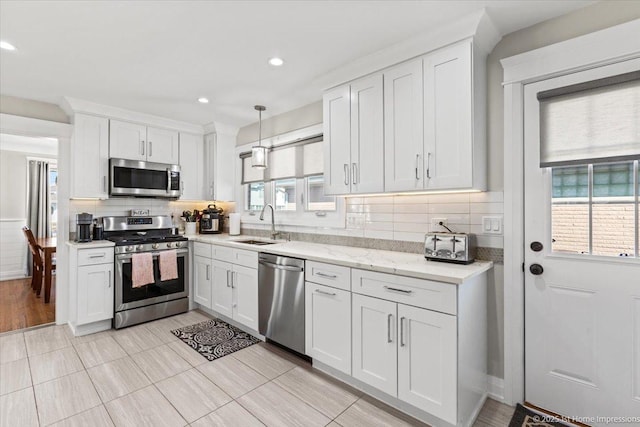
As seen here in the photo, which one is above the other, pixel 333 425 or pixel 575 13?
pixel 575 13

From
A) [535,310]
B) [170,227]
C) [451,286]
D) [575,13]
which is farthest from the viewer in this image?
[170,227]

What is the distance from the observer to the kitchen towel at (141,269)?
3.32 m

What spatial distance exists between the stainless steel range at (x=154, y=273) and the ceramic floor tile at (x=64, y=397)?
39.6 inches

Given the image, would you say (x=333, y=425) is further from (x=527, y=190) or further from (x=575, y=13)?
(x=575, y=13)

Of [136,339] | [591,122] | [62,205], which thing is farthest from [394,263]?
[62,205]

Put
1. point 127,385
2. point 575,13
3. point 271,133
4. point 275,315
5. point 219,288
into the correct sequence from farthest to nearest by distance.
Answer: point 271,133, point 219,288, point 275,315, point 127,385, point 575,13

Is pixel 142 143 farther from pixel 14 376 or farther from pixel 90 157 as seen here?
pixel 14 376

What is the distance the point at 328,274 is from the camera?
231 centimetres

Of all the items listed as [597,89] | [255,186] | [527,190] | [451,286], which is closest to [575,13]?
[597,89]

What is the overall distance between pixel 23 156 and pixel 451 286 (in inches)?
288

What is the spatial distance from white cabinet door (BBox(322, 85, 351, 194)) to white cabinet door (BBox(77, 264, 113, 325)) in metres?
2.55

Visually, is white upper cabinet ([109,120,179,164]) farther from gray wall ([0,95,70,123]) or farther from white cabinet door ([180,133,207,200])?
gray wall ([0,95,70,123])

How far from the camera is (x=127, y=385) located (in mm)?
2250

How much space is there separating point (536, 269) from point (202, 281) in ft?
11.0
